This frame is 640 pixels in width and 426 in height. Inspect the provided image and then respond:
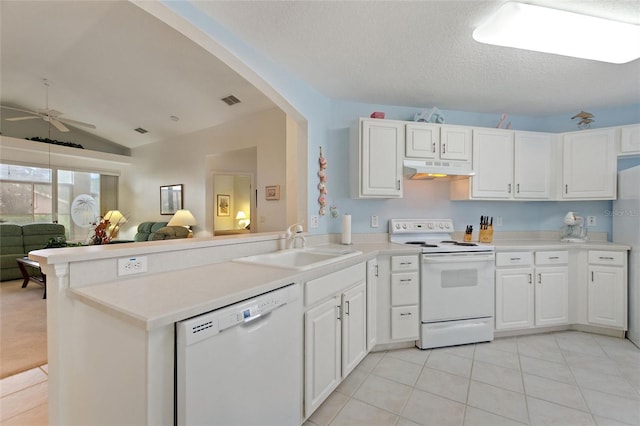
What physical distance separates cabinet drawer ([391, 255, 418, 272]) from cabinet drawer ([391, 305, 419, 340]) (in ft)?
1.11

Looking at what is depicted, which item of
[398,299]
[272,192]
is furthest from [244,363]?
[272,192]

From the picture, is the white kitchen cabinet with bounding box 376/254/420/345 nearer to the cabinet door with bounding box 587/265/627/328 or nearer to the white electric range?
the white electric range

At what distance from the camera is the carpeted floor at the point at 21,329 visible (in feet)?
7.44

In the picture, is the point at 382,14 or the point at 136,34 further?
the point at 136,34

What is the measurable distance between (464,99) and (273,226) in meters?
2.86

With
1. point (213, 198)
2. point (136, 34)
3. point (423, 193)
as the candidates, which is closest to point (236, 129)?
point (213, 198)

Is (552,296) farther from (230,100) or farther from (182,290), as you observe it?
(230,100)

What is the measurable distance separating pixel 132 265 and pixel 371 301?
1.68 m

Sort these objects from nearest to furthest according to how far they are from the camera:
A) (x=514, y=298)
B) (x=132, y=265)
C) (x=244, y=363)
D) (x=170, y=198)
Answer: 1. (x=244, y=363)
2. (x=132, y=265)
3. (x=514, y=298)
4. (x=170, y=198)

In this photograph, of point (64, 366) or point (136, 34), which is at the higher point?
point (136, 34)

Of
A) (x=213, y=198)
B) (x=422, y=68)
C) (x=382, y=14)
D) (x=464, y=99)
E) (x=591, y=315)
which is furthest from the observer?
(x=213, y=198)

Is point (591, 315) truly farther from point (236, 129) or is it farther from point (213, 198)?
point (213, 198)

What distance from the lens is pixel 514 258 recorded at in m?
2.68

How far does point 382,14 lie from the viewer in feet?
5.61
